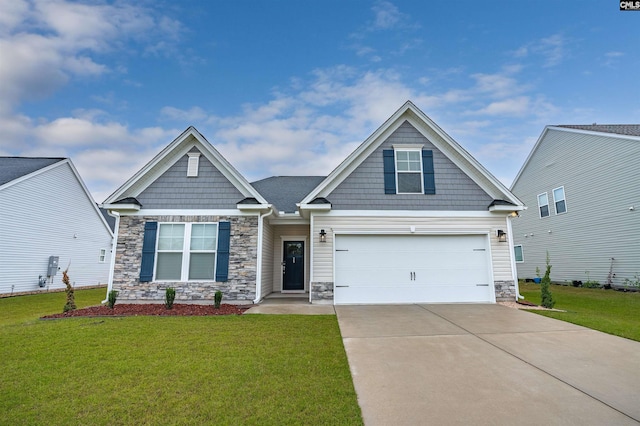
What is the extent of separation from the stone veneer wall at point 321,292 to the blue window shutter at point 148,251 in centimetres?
512

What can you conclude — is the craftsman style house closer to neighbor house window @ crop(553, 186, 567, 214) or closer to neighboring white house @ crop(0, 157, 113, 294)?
neighboring white house @ crop(0, 157, 113, 294)

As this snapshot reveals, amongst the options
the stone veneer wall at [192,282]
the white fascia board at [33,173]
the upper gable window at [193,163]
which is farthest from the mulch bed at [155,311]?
the white fascia board at [33,173]

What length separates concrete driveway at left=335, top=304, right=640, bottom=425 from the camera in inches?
115

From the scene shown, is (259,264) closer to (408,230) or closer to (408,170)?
(408,230)

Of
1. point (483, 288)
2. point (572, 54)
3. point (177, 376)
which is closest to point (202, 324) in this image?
point (177, 376)

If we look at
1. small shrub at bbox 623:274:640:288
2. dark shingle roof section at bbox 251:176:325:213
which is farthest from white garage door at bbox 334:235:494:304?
small shrub at bbox 623:274:640:288

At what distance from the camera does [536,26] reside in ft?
33.9

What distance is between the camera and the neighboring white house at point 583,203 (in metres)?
12.9

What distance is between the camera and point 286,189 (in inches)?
565

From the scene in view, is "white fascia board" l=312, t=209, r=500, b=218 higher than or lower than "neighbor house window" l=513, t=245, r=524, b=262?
higher

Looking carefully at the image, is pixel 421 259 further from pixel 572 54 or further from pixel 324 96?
pixel 572 54

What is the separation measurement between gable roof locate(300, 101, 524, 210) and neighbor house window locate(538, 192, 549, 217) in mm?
10137

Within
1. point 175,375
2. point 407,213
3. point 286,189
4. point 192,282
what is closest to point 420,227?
point 407,213

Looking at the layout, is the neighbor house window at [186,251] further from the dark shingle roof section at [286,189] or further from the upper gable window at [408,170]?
the upper gable window at [408,170]
